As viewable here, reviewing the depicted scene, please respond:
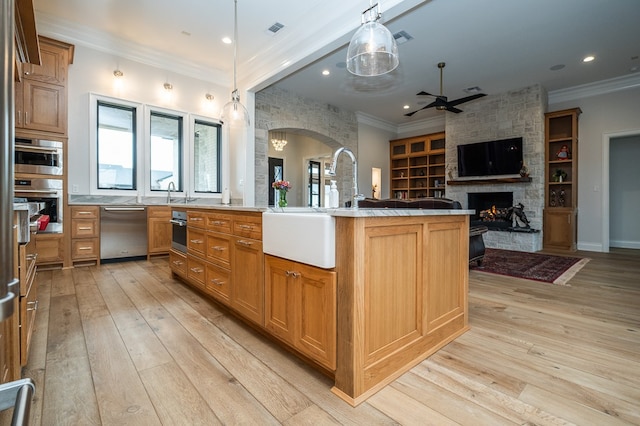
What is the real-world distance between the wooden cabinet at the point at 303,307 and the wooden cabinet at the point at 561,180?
6498 millimetres

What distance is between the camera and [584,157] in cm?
610

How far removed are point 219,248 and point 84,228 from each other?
2.98 meters

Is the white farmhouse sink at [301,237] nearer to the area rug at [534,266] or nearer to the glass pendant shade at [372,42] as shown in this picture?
the glass pendant shade at [372,42]

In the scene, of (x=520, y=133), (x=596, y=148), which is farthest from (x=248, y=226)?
(x=596, y=148)

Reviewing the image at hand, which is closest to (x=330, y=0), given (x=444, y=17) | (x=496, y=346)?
(x=444, y=17)

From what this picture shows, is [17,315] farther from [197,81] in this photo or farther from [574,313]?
[197,81]

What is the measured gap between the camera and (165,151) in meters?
5.37

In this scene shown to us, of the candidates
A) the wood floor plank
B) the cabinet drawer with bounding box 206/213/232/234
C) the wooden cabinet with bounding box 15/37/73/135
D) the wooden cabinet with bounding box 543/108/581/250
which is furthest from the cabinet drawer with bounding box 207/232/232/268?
the wooden cabinet with bounding box 543/108/581/250

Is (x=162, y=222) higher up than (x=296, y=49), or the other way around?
(x=296, y=49)

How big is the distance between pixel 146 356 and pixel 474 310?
2.51m

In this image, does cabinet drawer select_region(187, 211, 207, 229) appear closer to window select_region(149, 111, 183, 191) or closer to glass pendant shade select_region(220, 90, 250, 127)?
glass pendant shade select_region(220, 90, 250, 127)

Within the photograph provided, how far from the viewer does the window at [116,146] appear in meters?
4.73

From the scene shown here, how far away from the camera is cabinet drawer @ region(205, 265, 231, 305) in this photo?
2.44m

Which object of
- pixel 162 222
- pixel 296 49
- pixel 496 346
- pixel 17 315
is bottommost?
→ pixel 496 346
